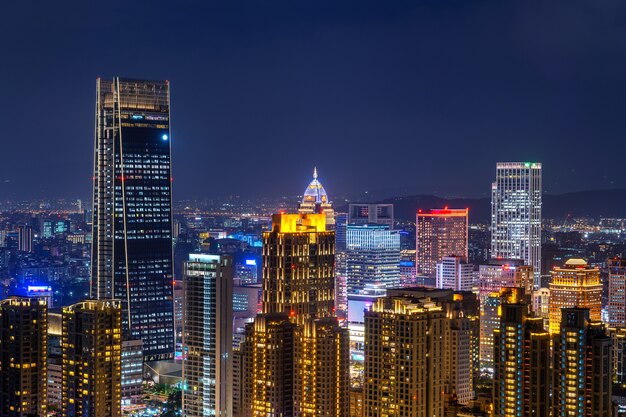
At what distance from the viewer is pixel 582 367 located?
19.2 meters

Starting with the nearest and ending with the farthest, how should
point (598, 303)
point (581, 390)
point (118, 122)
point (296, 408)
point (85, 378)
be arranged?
point (581, 390) < point (85, 378) < point (296, 408) < point (598, 303) < point (118, 122)

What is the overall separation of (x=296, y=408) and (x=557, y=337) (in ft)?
18.8

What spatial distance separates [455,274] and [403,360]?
53.2 feet

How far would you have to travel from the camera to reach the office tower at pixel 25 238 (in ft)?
129

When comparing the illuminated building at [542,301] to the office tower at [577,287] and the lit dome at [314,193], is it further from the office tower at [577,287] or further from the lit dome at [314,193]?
the lit dome at [314,193]

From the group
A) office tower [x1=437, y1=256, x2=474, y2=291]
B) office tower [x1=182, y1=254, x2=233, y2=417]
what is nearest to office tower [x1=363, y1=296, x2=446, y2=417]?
office tower [x1=182, y1=254, x2=233, y2=417]

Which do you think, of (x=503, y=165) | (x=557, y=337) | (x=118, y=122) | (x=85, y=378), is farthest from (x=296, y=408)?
(x=503, y=165)

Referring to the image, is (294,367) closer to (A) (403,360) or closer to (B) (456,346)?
(A) (403,360)

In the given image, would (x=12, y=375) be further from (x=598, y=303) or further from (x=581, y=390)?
(x=598, y=303)

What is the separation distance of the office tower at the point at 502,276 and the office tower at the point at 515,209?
12.2ft

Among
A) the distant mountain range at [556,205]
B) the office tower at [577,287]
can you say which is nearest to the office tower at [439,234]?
the distant mountain range at [556,205]

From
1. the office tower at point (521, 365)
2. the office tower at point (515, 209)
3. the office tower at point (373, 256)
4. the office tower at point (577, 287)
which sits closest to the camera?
the office tower at point (521, 365)

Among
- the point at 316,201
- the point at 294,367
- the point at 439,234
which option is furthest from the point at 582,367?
the point at 439,234

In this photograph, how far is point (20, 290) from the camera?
3275cm
